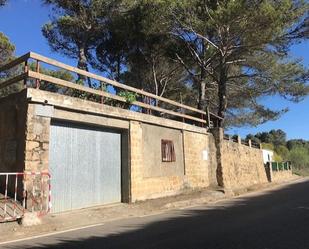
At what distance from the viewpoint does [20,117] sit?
471 inches

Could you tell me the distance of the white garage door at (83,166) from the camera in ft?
42.0

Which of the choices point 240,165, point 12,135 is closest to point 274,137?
point 240,165

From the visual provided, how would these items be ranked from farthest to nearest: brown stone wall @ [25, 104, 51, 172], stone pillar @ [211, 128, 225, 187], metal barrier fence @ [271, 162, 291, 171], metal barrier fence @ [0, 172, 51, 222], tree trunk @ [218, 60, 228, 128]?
metal barrier fence @ [271, 162, 291, 171], tree trunk @ [218, 60, 228, 128], stone pillar @ [211, 128, 225, 187], brown stone wall @ [25, 104, 51, 172], metal barrier fence @ [0, 172, 51, 222]

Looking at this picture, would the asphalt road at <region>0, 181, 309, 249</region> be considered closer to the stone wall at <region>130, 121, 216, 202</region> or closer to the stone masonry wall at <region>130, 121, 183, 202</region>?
the stone masonry wall at <region>130, 121, 183, 202</region>

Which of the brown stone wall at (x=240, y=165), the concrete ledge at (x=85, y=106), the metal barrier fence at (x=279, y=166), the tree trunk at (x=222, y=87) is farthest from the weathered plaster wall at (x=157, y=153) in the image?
the metal barrier fence at (x=279, y=166)

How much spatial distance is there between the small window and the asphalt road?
6.17 m

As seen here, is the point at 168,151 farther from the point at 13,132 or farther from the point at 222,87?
the point at 222,87

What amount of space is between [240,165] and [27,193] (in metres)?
16.8

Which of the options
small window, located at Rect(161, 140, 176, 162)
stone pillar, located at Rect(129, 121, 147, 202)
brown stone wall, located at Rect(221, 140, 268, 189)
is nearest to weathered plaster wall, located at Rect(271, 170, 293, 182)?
brown stone wall, located at Rect(221, 140, 268, 189)

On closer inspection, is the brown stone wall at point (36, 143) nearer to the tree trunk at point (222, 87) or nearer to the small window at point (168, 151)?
the small window at point (168, 151)

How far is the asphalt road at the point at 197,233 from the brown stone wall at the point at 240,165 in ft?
36.8

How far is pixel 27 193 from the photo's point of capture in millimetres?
11156

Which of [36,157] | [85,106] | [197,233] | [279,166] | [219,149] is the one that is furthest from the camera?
[279,166]

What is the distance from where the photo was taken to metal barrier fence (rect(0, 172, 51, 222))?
1094 centimetres
